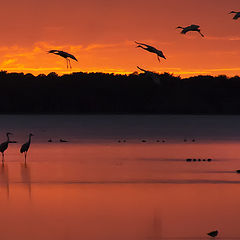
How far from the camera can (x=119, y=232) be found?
21.8 m

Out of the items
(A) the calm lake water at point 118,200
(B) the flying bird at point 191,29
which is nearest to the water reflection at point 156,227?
(A) the calm lake water at point 118,200

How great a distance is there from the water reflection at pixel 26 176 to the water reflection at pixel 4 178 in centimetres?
68

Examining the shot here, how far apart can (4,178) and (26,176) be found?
110cm

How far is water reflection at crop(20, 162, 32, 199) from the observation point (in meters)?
31.2

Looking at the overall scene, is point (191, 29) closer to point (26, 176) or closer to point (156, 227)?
point (156, 227)

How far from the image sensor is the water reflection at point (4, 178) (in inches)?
1206

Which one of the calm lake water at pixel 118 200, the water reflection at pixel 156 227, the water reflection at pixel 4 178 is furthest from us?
the water reflection at pixel 4 178

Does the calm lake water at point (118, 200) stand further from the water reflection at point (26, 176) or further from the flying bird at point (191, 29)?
the flying bird at point (191, 29)

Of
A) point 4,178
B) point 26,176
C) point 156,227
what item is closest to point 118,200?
point 156,227

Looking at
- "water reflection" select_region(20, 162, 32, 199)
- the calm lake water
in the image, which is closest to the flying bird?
the calm lake water

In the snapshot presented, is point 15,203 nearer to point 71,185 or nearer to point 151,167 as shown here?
point 71,185

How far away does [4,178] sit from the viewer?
114ft

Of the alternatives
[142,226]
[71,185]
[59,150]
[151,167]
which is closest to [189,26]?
[142,226]

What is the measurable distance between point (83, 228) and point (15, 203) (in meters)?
5.31
